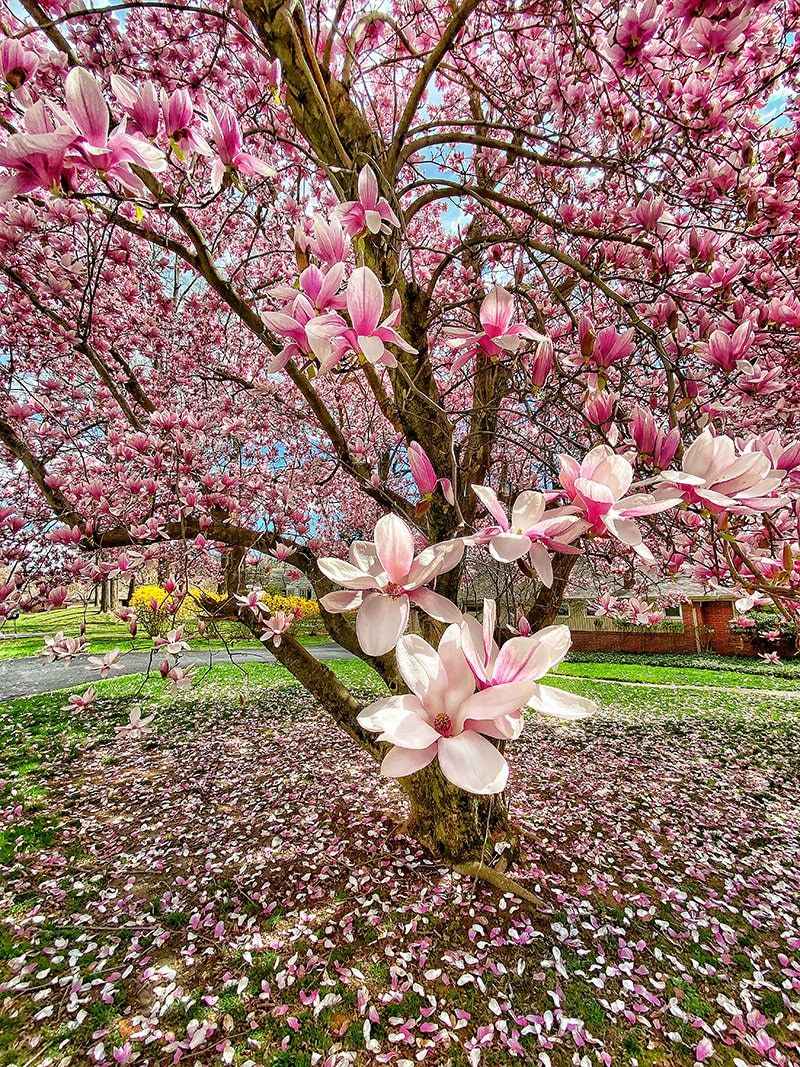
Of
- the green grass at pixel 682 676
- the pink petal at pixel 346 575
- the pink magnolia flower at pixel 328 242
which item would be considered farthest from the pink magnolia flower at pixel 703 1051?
the green grass at pixel 682 676

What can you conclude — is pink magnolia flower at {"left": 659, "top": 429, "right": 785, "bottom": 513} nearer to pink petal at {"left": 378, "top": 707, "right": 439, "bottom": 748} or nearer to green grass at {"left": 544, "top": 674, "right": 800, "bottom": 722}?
pink petal at {"left": 378, "top": 707, "right": 439, "bottom": 748}

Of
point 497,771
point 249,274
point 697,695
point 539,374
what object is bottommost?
point 697,695

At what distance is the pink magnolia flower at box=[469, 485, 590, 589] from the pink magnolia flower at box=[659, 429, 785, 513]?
7.1 inches

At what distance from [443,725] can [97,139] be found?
37.2 inches

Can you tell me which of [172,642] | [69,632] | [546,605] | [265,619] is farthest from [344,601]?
[69,632]

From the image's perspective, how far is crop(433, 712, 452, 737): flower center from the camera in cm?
60

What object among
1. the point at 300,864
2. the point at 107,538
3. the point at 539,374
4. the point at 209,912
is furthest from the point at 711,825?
the point at 107,538

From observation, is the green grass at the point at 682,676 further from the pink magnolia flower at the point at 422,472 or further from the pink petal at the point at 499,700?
the pink petal at the point at 499,700

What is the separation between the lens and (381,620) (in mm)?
651

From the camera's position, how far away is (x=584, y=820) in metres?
4.32

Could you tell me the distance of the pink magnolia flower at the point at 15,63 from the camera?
0.99m

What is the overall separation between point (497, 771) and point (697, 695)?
12180mm

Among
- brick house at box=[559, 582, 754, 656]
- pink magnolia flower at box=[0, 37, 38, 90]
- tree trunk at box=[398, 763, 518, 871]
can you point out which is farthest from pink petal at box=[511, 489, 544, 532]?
brick house at box=[559, 582, 754, 656]

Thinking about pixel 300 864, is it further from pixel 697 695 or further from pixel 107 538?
pixel 697 695
